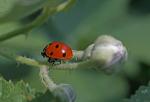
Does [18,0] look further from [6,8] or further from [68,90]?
[68,90]

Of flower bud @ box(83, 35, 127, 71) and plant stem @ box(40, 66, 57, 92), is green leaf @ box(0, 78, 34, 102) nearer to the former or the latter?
plant stem @ box(40, 66, 57, 92)

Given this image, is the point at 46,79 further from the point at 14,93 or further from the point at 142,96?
the point at 142,96

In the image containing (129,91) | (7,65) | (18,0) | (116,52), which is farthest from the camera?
(129,91)

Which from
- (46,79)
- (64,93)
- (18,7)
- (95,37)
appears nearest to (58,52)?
(46,79)

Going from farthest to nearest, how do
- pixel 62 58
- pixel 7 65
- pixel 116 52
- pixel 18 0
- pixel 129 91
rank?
pixel 129 91
pixel 7 65
pixel 62 58
pixel 116 52
pixel 18 0

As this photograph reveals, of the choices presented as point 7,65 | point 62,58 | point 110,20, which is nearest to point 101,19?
point 110,20

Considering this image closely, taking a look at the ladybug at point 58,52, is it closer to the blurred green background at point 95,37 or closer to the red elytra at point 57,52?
the red elytra at point 57,52

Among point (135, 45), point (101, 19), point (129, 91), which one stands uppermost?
point (101, 19)
